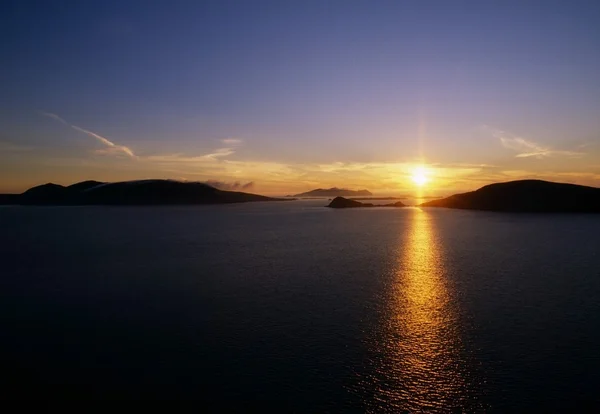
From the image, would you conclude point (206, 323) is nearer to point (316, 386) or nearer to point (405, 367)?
point (316, 386)

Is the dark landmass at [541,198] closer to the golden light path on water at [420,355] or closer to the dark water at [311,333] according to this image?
the dark water at [311,333]

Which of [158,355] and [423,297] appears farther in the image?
[423,297]

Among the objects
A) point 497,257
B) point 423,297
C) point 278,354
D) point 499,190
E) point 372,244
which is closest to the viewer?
point 278,354

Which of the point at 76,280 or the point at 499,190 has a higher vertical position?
the point at 499,190

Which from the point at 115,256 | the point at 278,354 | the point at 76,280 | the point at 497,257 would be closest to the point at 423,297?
the point at 278,354

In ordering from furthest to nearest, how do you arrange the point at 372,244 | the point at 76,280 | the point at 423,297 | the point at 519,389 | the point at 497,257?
the point at 372,244 < the point at 497,257 < the point at 76,280 < the point at 423,297 < the point at 519,389

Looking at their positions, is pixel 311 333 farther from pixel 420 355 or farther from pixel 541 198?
pixel 541 198

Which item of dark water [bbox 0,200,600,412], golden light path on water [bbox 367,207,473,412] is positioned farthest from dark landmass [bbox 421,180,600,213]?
golden light path on water [bbox 367,207,473,412]
